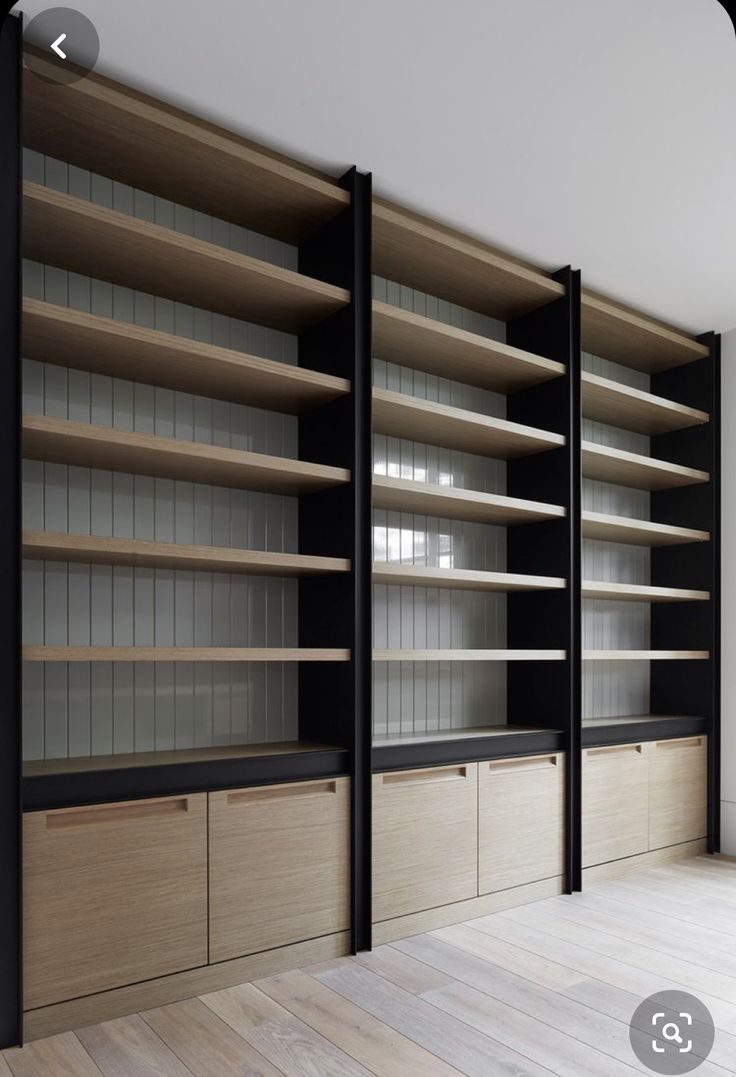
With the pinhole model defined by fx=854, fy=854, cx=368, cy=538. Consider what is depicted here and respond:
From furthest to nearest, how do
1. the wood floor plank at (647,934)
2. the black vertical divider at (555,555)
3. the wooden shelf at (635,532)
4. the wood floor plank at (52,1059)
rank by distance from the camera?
the wooden shelf at (635,532)
the black vertical divider at (555,555)
the wood floor plank at (647,934)
the wood floor plank at (52,1059)

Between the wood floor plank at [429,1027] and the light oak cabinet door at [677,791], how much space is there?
6.29ft

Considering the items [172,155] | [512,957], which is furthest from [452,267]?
[512,957]

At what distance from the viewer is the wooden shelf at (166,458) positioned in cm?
230

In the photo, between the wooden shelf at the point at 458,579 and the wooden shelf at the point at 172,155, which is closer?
the wooden shelf at the point at 172,155

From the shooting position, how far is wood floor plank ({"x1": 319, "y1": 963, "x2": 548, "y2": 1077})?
6.84ft

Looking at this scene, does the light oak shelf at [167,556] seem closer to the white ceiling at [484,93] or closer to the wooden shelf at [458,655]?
the wooden shelf at [458,655]

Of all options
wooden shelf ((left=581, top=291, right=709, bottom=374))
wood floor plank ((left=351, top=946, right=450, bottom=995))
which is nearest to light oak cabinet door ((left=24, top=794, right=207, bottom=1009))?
wood floor plank ((left=351, top=946, right=450, bottom=995))

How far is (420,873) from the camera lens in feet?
9.89

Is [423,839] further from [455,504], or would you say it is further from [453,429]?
[453,429]

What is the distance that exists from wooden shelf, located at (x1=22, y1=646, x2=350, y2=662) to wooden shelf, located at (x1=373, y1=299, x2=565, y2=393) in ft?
3.92

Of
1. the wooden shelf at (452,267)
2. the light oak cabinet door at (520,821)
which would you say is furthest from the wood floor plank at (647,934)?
the wooden shelf at (452,267)

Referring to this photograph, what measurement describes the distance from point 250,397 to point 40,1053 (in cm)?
198

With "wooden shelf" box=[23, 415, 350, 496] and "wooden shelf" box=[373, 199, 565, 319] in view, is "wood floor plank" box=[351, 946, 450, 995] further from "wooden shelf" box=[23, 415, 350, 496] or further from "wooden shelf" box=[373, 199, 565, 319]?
"wooden shelf" box=[373, 199, 565, 319]

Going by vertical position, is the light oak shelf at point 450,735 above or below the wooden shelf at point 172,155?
below
